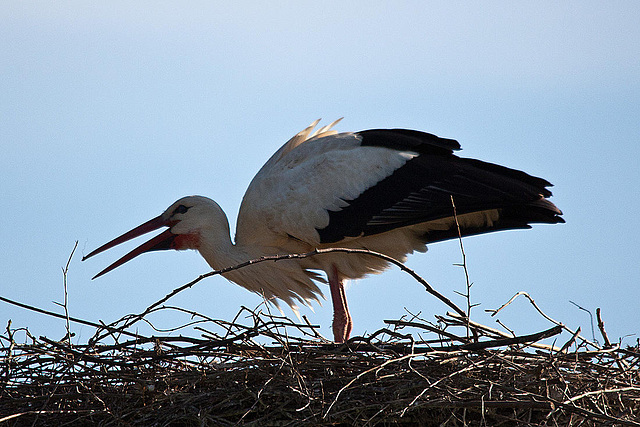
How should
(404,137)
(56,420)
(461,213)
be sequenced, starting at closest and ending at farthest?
1. (56,420)
2. (461,213)
3. (404,137)

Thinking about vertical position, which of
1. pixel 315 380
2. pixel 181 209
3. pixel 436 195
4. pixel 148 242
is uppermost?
pixel 181 209

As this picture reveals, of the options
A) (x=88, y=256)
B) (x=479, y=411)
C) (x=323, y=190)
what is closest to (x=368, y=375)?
(x=479, y=411)

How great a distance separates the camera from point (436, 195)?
4.99 metres

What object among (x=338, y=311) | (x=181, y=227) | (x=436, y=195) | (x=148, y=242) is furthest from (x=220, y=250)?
(x=436, y=195)

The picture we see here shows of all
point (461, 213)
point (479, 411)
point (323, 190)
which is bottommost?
point (479, 411)

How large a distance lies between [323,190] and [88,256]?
153cm

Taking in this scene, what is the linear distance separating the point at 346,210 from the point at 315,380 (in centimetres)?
181

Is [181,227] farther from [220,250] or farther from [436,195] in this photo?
[436,195]

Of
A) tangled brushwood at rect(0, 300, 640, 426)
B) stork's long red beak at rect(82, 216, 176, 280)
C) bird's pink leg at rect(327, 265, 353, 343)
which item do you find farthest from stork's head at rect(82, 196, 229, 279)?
tangled brushwood at rect(0, 300, 640, 426)

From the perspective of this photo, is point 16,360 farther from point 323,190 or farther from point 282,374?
point 323,190

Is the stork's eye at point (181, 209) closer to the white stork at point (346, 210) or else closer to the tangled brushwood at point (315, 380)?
the white stork at point (346, 210)

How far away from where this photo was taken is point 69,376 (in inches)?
143

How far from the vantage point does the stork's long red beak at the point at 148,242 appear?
550cm

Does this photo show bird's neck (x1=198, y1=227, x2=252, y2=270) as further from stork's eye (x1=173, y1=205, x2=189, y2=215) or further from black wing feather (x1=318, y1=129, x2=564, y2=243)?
black wing feather (x1=318, y1=129, x2=564, y2=243)
